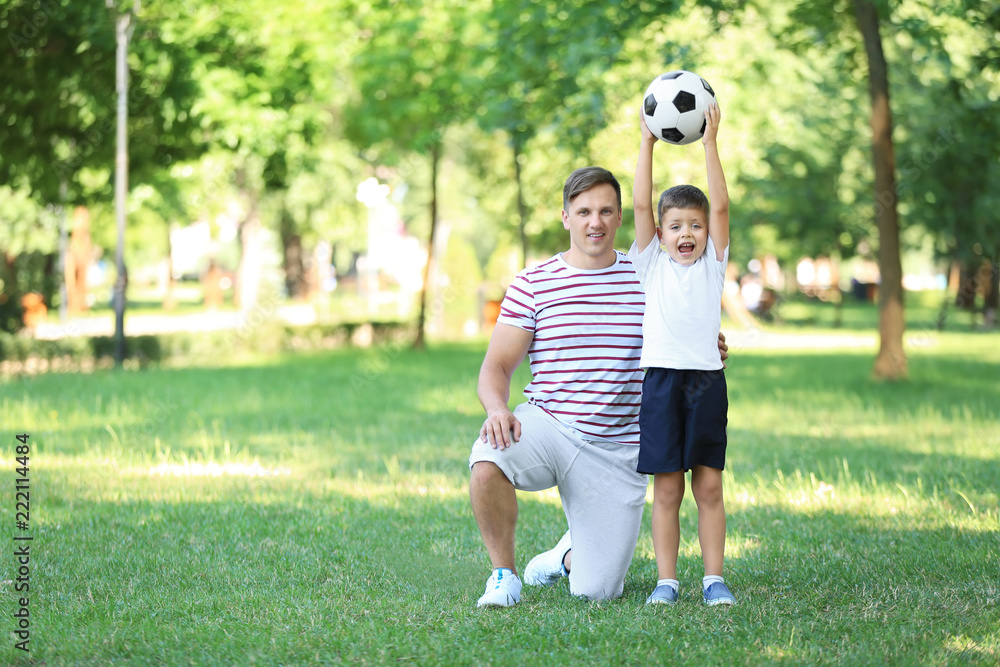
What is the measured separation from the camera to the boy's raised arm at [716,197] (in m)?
4.52

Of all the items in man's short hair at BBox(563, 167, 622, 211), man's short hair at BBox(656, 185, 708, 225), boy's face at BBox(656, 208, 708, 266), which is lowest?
boy's face at BBox(656, 208, 708, 266)

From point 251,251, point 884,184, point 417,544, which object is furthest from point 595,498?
point 251,251

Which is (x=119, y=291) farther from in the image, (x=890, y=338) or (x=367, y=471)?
(x=890, y=338)

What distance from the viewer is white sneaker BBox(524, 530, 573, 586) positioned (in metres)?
5.12

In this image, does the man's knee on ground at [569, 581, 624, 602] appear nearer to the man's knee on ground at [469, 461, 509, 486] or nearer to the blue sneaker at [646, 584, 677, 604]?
the blue sneaker at [646, 584, 677, 604]

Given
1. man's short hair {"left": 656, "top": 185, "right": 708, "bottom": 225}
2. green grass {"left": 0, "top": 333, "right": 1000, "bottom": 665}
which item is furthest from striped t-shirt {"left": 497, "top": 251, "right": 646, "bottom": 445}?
green grass {"left": 0, "top": 333, "right": 1000, "bottom": 665}

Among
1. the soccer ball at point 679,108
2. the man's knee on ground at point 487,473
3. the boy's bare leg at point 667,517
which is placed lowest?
the boy's bare leg at point 667,517

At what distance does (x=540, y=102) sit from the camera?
47.9ft

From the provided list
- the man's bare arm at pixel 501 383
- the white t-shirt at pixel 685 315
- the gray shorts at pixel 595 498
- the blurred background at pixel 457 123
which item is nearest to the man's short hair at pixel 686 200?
the white t-shirt at pixel 685 315

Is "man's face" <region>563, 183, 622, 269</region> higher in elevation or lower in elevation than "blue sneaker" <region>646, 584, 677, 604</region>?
higher

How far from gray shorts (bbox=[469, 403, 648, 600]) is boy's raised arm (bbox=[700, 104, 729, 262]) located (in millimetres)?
944

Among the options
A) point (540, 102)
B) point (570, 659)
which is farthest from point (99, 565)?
point (540, 102)

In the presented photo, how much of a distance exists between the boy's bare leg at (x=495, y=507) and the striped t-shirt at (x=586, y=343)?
16.6 inches

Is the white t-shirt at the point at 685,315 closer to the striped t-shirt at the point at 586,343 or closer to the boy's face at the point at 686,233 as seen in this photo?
the boy's face at the point at 686,233
